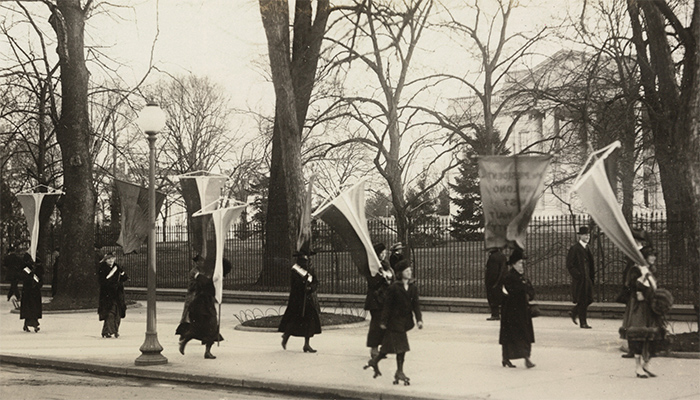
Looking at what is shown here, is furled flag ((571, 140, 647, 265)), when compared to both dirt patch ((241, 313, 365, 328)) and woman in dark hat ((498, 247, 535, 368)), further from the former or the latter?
dirt patch ((241, 313, 365, 328))

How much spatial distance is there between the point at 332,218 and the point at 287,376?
2.96m

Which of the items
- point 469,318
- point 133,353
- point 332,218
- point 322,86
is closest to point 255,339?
point 133,353

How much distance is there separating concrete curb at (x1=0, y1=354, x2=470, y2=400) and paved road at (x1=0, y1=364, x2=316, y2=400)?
0.73 ft

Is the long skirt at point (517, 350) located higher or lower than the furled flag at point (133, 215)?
lower

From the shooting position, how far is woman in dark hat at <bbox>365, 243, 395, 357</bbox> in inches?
484

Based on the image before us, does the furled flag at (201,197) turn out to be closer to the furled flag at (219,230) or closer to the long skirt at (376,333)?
the furled flag at (219,230)

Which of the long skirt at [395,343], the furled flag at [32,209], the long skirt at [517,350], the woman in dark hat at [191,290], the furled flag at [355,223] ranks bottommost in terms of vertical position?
the long skirt at [517,350]

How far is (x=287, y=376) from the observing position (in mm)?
12008

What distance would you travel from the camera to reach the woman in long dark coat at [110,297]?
59.3 ft

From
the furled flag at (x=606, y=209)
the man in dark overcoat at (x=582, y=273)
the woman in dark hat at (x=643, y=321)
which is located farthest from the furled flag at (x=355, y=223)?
the man in dark overcoat at (x=582, y=273)

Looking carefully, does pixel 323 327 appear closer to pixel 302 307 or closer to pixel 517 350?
pixel 302 307

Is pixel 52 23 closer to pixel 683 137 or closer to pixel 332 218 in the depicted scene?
pixel 332 218

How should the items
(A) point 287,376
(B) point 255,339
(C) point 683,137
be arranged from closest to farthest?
(A) point 287,376
(C) point 683,137
(B) point 255,339

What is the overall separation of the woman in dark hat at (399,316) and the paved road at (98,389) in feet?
4.62
